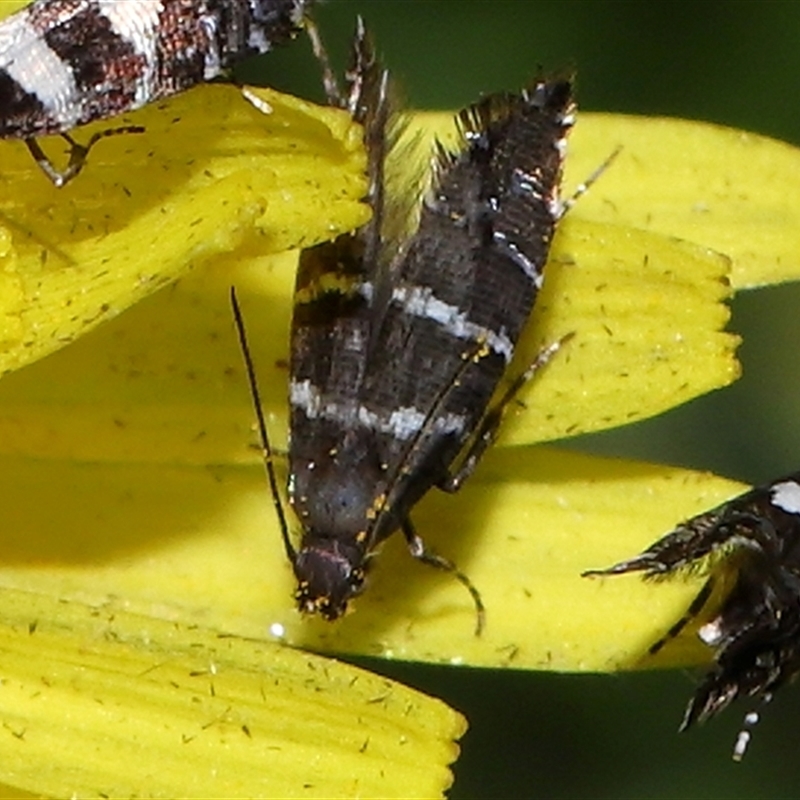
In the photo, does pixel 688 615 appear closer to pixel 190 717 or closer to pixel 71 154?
pixel 190 717

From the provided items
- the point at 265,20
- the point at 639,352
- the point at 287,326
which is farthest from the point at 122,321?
the point at 639,352

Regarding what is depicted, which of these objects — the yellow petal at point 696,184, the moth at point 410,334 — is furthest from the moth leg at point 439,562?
the yellow petal at point 696,184

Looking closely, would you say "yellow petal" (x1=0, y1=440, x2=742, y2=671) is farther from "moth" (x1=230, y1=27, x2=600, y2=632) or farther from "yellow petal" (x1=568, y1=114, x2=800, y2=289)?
"yellow petal" (x1=568, y1=114, x2=800, y2=289)

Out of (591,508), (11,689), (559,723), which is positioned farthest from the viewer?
(559,723)

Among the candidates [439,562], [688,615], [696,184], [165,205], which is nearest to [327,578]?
[439,562]

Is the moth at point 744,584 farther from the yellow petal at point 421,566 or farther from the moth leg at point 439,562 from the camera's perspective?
the moth leg at point 439,562

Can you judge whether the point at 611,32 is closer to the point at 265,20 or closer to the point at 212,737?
the point at 265,20
